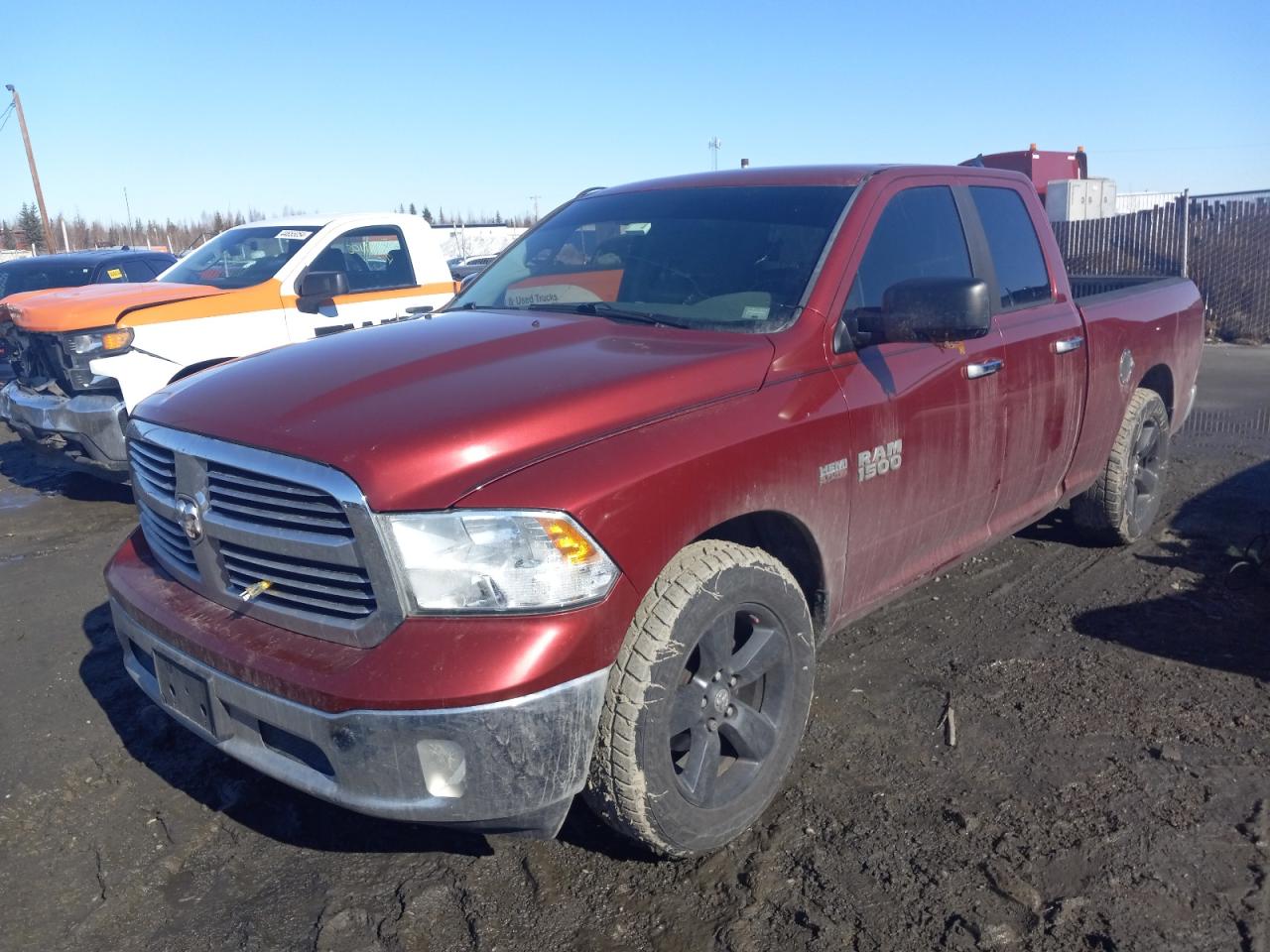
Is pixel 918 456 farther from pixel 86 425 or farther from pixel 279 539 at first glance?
pixel 86 425

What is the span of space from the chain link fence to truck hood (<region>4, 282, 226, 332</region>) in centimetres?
1185

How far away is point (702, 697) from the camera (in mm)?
2744

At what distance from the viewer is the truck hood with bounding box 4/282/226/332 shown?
6.36 metres

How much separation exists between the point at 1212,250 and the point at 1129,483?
11.8 m

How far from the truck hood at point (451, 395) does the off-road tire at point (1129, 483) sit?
285 cm

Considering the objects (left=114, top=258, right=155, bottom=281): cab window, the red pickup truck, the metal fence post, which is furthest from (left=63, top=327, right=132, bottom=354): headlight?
the metal fence post

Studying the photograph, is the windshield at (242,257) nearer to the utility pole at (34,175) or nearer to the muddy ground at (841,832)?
the muddy ground at (841,832)

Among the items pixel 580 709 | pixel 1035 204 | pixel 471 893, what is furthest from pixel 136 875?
pixel 1035 204

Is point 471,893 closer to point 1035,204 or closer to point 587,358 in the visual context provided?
point 587,358

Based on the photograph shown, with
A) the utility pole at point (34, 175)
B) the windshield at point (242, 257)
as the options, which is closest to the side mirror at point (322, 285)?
the windshield at point (242, 257)

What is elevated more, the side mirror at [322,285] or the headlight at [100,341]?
the side mirror at [322,285]

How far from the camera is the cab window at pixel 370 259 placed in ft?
25.2

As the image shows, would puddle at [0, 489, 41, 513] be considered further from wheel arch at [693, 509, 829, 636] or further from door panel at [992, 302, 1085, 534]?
door panel at [992, 302, 1085, 534]

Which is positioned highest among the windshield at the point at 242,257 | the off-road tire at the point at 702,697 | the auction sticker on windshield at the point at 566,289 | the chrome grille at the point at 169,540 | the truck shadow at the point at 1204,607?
the windshield at the point at 242,257
